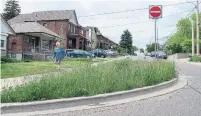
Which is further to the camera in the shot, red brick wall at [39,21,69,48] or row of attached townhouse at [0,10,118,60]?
red brick wall at [39,21,69,48]

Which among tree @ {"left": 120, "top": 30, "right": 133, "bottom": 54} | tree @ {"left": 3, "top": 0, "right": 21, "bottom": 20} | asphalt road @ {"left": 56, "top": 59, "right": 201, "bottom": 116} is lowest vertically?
asphalt road @ {"left": 56, "top": 59, "right": 201, "bottom": 116}

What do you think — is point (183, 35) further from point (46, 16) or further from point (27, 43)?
point (27, 43)

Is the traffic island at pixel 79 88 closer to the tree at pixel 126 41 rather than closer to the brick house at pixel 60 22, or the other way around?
the brick house at pixel 60 22

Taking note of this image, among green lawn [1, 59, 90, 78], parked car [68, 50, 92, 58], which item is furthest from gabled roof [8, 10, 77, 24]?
green lawn [1, 59, 90, 78]

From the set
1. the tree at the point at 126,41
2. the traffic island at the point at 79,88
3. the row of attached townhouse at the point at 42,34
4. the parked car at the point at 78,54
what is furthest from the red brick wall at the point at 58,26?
the traffic island at the point at 79,88

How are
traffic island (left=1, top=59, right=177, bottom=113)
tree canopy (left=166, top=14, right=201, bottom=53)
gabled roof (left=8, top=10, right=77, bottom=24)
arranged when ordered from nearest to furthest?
traffic island (left=1, top=59, right=177, bottom=113)
gabled roof (left=8, top=10, right=77, bottom=24)
tree canopy (left=166, top=14, right=201, bottom=53)

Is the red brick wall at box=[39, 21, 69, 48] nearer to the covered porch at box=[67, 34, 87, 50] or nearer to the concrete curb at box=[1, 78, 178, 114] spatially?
the covered porch at box=[67, 34, 87, 50]

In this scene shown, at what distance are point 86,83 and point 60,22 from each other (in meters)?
52.6

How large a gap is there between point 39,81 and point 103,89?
1884mm

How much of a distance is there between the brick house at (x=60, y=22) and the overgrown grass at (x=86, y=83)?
47950mm

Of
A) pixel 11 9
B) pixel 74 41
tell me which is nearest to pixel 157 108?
pixel 74 41

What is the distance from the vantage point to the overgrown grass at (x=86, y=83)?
28.5 feet

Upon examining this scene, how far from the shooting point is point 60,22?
6166 centimetres

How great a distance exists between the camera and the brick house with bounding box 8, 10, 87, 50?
61688mm
